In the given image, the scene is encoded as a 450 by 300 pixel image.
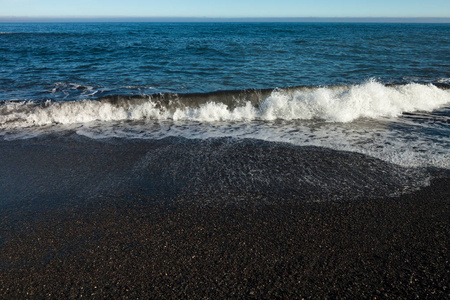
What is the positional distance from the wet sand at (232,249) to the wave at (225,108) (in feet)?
12.9

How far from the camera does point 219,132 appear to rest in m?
6.29

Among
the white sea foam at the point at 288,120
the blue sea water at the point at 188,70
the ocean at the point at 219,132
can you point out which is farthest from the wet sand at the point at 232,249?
the blue sea water at the point at 188,70

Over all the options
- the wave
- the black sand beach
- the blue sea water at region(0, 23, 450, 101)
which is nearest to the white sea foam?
the wave

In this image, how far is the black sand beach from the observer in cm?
237

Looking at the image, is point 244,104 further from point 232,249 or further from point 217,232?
point 232,249

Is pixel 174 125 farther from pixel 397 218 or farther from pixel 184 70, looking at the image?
pixel 184 70

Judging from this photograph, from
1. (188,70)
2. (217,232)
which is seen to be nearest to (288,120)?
(217,232)

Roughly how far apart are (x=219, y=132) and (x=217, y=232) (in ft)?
11.4

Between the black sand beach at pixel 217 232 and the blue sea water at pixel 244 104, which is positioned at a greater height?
the blue sea water at pixel 244 104

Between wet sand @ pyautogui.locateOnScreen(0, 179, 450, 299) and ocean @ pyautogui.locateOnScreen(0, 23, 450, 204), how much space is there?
1.36ft

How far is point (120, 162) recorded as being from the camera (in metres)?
4.79

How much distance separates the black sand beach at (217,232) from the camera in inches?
93.1

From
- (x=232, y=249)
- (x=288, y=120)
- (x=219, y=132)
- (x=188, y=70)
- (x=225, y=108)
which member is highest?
(x=188, y=70)

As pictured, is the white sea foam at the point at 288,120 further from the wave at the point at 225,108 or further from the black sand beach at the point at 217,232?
the black sand beach at the point at 217,232
